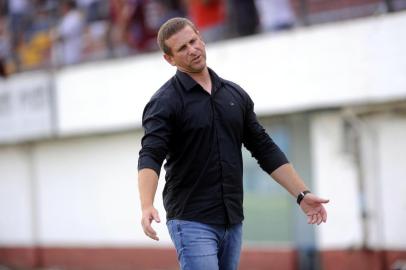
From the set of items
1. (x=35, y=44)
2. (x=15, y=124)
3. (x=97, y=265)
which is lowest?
(x=97, y=265)

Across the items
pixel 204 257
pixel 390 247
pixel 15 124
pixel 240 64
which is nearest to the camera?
pixel 204 257

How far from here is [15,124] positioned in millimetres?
14234

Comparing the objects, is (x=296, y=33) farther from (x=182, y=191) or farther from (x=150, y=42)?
(x=182, y=191)

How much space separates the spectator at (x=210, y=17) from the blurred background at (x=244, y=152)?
2 cm

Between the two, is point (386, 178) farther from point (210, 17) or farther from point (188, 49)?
point (188, 49)

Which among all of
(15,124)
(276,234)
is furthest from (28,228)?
(276,234)

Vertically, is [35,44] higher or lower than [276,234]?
higher

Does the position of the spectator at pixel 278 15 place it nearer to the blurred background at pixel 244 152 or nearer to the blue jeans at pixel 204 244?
the blurred background at pixel 244 152

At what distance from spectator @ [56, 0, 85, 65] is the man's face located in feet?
27.7

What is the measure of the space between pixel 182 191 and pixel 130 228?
25.1 feet

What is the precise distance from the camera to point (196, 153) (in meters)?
5.17

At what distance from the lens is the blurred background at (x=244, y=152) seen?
9.77m

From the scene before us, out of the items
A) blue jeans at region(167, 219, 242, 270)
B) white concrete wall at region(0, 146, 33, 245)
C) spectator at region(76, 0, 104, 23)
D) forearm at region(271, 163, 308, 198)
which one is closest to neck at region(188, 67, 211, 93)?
forearm at region(271, 163, 308, 198)

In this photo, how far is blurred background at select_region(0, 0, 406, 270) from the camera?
977cm
